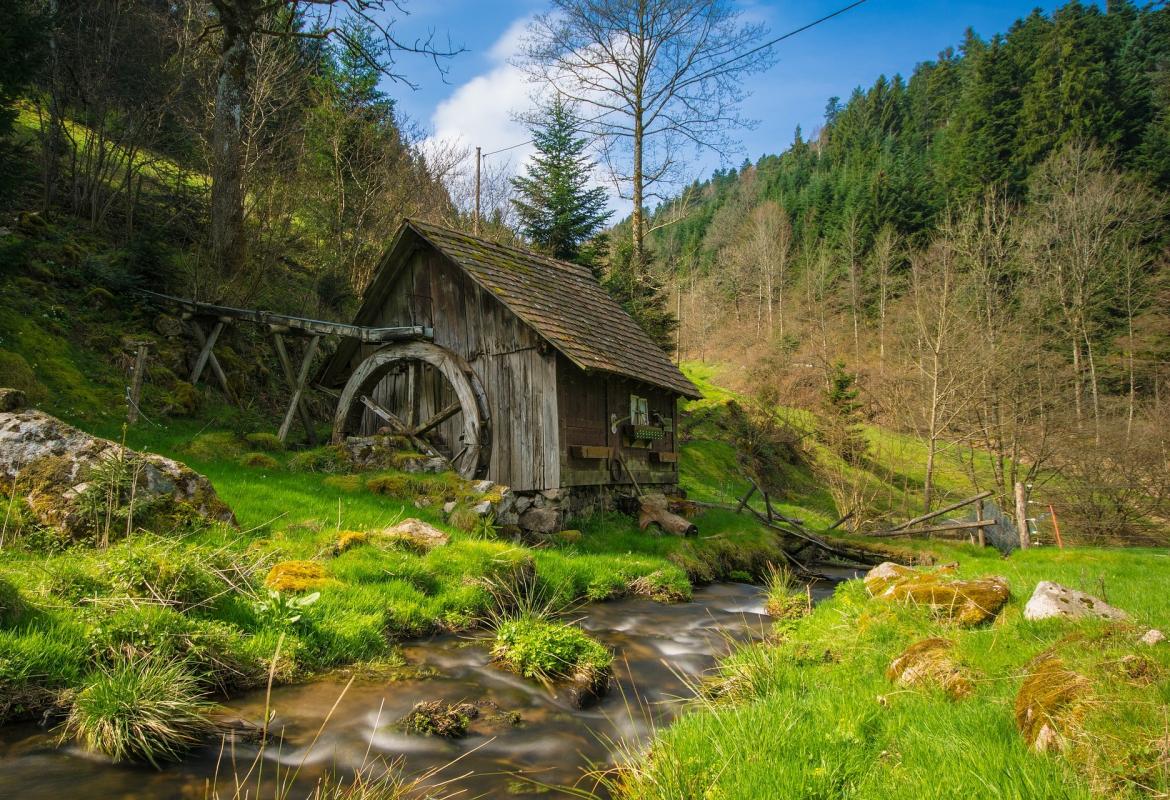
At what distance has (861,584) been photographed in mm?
7609

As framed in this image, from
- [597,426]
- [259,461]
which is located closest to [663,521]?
[597,426]

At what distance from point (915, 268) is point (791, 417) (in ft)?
28.1

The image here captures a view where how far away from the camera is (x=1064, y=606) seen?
15.6 ft

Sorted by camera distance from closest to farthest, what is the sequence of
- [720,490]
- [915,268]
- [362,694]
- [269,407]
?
[362,694] < [269,407] < [720,490] < [915,268]

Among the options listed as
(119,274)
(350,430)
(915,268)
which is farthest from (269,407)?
(915,268)

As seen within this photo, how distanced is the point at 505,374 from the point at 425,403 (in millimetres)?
2587

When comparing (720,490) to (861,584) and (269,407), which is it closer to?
(861,584)

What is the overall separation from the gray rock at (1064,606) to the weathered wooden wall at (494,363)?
7.23m

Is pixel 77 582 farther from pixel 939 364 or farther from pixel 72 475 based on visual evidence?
pixel 939 364

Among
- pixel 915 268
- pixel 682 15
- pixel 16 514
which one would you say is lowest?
pixel 16 514

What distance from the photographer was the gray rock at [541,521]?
34.3 feet

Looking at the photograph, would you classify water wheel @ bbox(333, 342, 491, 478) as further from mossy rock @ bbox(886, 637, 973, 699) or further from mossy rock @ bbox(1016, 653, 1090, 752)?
mossy rock @ bbox(1016, 653, 1090, 752)

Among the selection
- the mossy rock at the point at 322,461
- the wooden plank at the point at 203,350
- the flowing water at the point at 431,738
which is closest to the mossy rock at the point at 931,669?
the flowing water at the point at 431,738

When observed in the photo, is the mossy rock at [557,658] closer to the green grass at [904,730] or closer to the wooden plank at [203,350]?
the green grass at [904,730]
